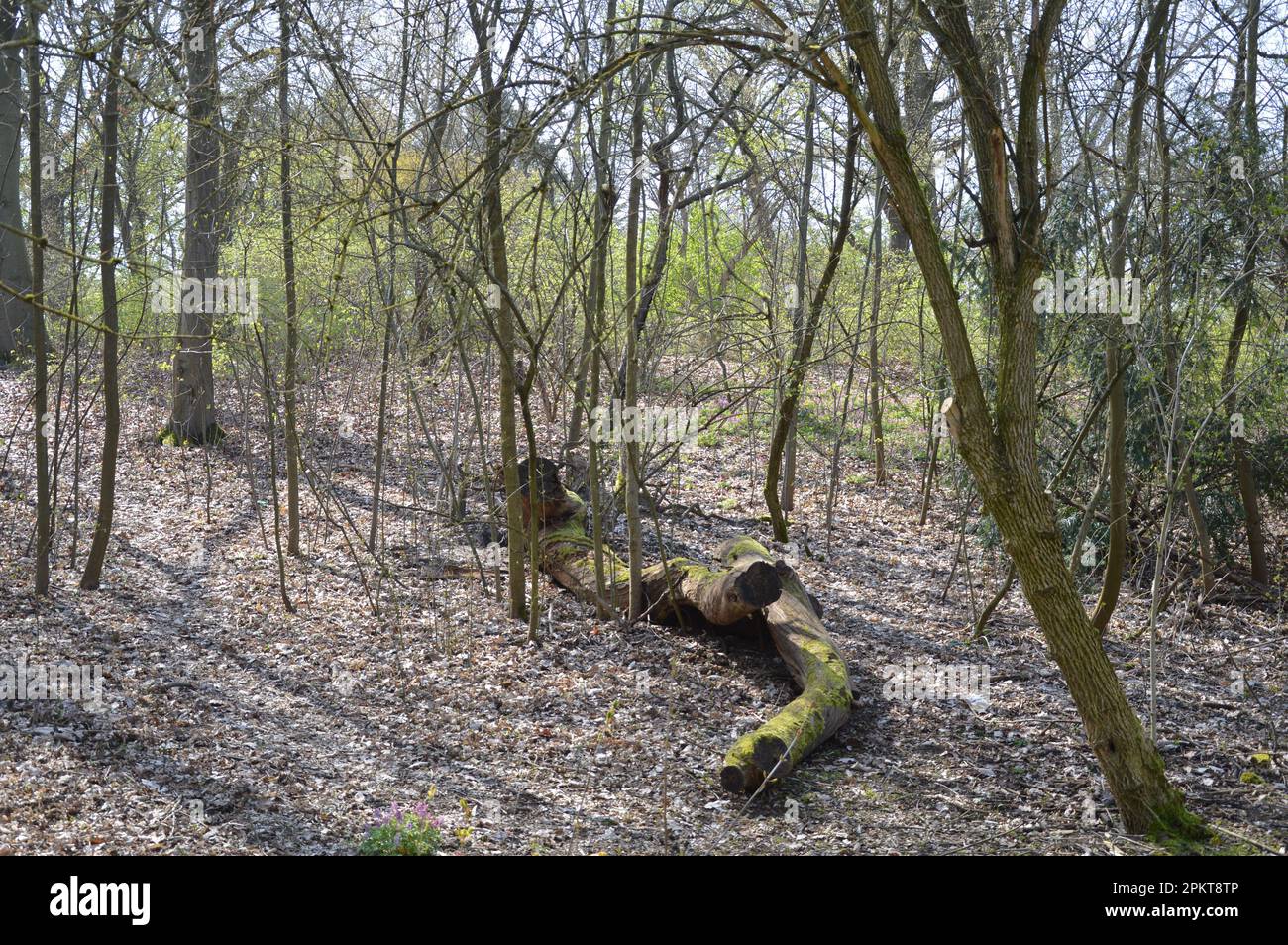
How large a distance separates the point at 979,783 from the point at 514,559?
3580 millimetres

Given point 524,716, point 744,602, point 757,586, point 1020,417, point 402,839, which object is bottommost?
point 524,716

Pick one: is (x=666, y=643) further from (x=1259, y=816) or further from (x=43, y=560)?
(x=43, y=560)

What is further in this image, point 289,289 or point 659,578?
point 289,289

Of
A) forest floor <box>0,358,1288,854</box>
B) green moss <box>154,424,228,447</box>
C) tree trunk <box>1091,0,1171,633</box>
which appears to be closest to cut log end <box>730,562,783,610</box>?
forest floor <box>0,358,1288,854</box>

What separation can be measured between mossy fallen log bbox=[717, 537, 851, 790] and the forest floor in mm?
139

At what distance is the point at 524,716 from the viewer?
236 inches

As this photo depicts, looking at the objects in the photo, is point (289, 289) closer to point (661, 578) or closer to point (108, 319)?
point (108, 319)

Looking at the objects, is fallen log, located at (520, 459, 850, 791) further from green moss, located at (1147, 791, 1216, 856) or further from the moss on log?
green moss, located at (1147, 791, 1216, 856)

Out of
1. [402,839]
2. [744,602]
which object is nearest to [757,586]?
[744,602]

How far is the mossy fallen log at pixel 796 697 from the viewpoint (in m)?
5.03

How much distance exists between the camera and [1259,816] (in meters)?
4.53

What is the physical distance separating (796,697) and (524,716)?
1660mm

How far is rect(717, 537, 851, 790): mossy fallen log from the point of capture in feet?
16.5
